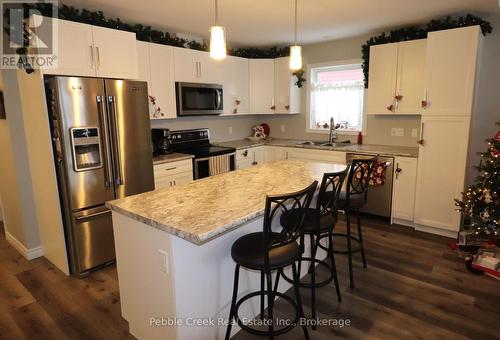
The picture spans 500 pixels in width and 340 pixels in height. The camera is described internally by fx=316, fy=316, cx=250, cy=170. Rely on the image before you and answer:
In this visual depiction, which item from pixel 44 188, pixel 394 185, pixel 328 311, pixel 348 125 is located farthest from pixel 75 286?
pixel 348 125

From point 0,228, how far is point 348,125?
5145 mm

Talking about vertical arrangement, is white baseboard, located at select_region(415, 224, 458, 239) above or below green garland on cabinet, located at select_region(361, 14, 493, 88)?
below

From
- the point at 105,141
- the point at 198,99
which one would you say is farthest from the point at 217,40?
the point at 198,99

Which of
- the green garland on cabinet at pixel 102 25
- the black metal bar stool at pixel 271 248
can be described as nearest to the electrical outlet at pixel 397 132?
the green garland on cabinet at pixel 102 25

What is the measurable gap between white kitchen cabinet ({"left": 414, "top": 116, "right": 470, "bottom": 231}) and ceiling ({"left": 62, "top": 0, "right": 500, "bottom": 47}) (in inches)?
46.3

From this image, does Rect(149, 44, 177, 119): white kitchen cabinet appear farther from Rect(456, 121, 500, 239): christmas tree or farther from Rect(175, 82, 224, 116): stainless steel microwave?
Rect(456, 121, 500, 239): christmas tree

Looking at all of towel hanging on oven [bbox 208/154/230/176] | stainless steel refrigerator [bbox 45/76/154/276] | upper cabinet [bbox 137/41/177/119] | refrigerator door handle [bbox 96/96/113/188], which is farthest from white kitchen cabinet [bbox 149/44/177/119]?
refrigerator door handle [bbox 96/96/113/188]

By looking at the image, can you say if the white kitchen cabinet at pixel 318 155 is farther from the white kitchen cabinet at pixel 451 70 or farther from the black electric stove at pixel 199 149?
the white kitchen cabinet at pixel 451 70

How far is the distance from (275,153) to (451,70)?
2553mm

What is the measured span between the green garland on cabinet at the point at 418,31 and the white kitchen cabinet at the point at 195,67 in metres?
2.07

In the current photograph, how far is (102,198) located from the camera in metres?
3.03

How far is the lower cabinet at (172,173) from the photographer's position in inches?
141

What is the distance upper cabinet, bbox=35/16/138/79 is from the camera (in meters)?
2.85

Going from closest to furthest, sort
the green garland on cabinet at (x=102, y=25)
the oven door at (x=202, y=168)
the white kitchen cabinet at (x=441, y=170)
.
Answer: the green garland on cabinet at (x=102, y=25)
the white kitchen cabinet at (x=441, y=170)
the oven door at (x=202, y=168)
